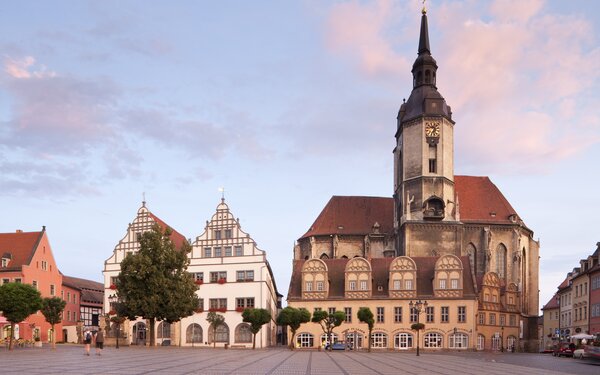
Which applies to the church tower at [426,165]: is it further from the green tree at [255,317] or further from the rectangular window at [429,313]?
the green tree at [255,317]

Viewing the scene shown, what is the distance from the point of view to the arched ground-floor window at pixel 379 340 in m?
77.9

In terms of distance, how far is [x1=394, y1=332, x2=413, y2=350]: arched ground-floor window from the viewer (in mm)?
77188

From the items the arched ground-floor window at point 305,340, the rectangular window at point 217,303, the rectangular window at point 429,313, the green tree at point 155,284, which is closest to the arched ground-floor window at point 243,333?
the rectangular window at point 217,303

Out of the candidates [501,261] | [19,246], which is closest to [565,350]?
[501,261]

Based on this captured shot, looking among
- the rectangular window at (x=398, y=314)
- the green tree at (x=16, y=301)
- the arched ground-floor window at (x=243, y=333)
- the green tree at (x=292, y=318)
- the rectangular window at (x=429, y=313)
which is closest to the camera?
the green tree at (x=16, y=301)

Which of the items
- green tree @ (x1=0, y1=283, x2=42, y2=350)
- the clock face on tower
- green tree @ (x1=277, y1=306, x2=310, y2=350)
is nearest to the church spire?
the clock face on tower

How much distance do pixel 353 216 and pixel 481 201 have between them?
17.4 metres

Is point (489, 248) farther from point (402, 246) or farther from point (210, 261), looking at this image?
point (210, 261)

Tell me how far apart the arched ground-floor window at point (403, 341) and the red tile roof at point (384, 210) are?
21.8 metres

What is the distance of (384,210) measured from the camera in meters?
101

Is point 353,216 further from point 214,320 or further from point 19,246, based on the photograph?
point 19,246

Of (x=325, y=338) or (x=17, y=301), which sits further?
(x=325, y=338)

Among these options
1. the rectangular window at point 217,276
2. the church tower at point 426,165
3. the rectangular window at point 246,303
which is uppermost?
the church tower at point 426,165

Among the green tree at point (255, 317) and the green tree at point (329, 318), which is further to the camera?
the green tree at point (329, 318)
